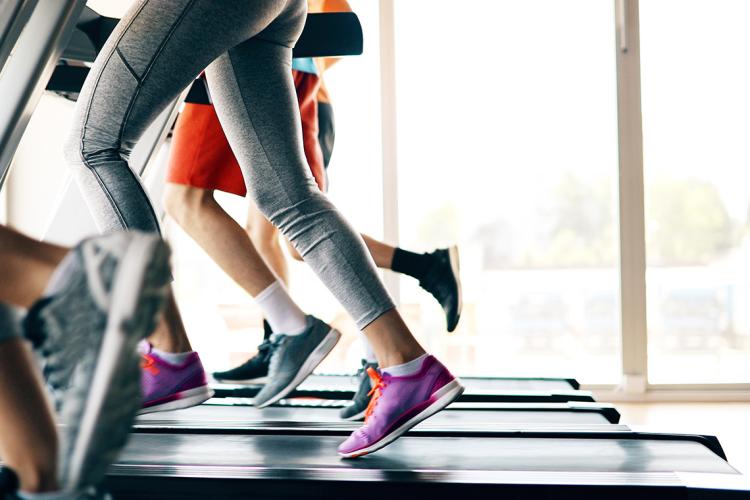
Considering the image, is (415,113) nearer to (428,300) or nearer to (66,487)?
(428,300)

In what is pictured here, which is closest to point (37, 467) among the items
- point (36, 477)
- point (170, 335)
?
point (36, 477)

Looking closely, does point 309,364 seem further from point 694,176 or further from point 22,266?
point 694,176

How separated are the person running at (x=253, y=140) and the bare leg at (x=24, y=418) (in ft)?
1.46

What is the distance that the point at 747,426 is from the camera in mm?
3293

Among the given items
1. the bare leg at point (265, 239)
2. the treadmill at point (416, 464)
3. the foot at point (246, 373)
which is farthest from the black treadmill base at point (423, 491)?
the bare leg at point (265, 239)

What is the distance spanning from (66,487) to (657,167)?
376cm

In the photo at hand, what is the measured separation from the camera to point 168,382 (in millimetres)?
1259

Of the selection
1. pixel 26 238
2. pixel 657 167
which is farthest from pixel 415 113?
pixel 26 238

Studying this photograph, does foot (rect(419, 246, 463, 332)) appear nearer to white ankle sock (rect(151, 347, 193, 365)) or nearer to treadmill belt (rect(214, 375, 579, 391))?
treadmill belt (rect(214, 375, 579, 391))

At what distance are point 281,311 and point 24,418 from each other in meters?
0.97

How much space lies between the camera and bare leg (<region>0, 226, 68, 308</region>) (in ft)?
2.51

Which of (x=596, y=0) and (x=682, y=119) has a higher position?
(x=596, y=0)

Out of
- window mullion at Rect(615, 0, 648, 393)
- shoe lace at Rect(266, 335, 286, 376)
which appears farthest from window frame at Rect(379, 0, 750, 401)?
shoe lace at Rect(266, 335, 286, 376)

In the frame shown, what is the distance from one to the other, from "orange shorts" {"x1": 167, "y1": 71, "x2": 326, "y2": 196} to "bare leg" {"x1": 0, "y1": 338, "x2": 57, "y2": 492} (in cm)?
124
